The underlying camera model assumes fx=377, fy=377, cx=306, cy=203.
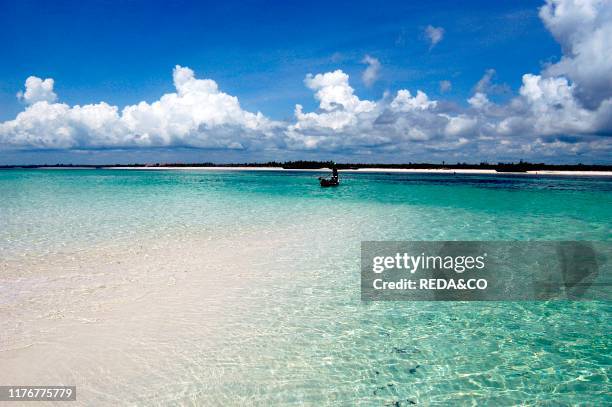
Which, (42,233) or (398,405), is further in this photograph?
(42,233)

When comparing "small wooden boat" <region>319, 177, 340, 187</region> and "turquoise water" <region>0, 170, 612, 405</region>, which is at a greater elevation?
"small wooden boat" <region>319, 177, 340, 187</region>

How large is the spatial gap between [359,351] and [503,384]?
6.42 feet

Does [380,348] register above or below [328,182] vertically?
below

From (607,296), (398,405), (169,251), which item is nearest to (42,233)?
(169,251)

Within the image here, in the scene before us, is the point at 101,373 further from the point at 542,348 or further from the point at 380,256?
the point at 380,256

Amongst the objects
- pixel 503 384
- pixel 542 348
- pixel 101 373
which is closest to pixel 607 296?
pixel 542 348

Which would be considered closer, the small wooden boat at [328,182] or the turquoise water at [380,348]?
the turquoise water at [380,348]

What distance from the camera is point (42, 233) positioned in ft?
47.4

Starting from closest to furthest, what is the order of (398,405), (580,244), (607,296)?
(398,405), (607,296), (580,244)

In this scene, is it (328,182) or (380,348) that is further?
(328,182)

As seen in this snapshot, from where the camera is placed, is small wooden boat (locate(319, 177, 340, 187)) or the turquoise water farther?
small wooden boat (locate(319, 177, 340, 187))

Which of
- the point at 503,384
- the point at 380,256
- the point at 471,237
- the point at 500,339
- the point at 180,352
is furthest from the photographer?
the point at 471,237

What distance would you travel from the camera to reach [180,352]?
18.5 feet

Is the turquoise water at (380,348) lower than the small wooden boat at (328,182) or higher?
lower
